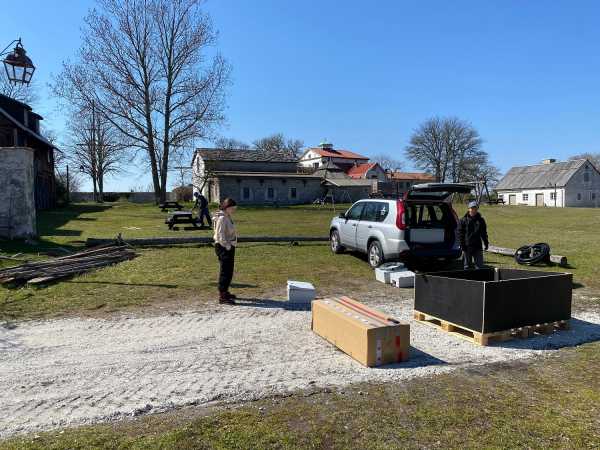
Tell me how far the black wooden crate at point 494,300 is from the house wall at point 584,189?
6715 centimetres

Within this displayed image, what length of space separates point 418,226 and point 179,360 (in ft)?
22.0

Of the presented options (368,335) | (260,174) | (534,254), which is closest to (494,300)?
(368,335)

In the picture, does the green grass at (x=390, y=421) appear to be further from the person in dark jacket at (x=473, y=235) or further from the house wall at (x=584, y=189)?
the house wall at (x=584, y=189)

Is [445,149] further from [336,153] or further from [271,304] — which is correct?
[271,304]

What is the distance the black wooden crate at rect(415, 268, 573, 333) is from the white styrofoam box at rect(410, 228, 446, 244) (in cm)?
347

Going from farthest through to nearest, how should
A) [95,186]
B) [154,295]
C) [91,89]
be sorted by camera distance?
[95,186] → [91,89] → [154,295]

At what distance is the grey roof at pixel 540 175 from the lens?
65688mm

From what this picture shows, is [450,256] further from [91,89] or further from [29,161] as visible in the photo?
[91,89]

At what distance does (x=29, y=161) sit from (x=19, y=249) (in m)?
3.07

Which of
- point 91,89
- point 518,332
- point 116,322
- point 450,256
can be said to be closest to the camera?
point 518,332

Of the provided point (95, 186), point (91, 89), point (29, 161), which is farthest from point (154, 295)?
point (95, 186)

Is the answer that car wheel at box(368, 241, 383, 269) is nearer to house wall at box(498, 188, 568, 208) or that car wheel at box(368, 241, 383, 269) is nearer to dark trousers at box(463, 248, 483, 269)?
dark trousers at box(463, 248, 483, 269)

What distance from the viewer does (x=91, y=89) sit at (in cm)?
3938

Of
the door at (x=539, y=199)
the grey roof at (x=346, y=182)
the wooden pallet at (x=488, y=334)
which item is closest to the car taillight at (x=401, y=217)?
the wooden pallet at (x=488, y=334)
